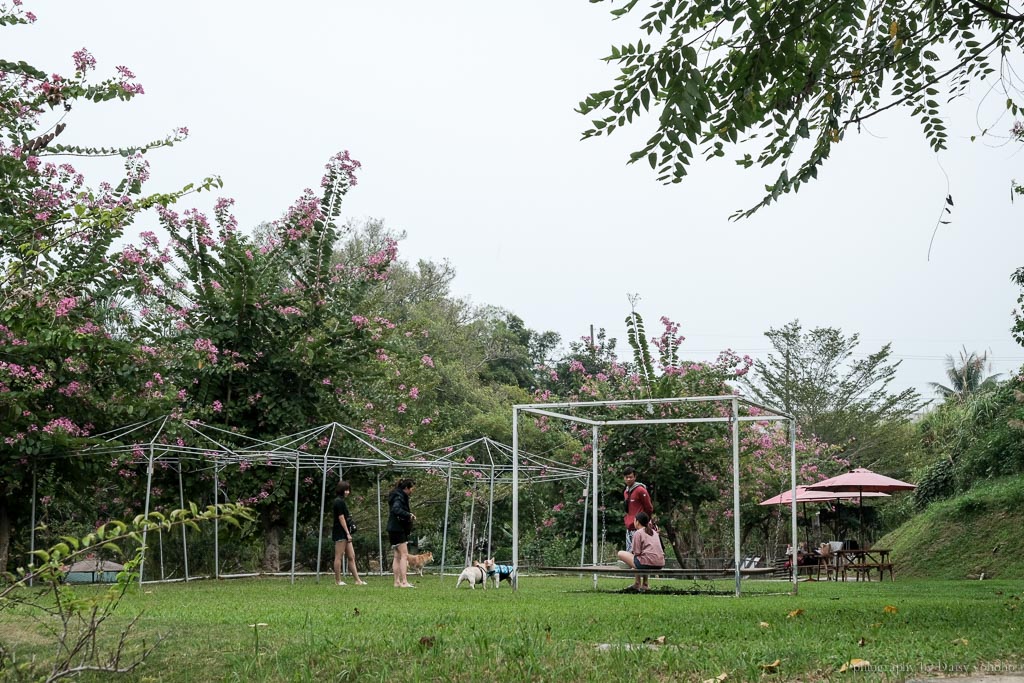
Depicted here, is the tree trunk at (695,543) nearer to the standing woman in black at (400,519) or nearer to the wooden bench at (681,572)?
the standing woman in black at (400,519)

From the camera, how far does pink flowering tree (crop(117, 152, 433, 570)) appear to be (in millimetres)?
19203

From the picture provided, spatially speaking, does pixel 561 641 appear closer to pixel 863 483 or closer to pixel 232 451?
pixel 232 451

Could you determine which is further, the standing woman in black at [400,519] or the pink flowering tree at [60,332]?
the standing woman in black at [400,519]

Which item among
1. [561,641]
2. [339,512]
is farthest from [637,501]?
[561,641]

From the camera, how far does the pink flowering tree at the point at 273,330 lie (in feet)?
63.0

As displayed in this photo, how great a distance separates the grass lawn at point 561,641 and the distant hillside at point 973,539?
425 inches

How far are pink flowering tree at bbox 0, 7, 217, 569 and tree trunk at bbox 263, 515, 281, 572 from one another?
4594 mm

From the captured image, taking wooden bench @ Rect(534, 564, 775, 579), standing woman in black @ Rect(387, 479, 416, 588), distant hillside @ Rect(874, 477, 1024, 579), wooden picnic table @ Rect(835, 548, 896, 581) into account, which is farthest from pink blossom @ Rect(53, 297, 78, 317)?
distant hillside @ Rect(874, 477, 1024, 579)

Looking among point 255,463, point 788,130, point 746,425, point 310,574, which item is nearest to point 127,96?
point 788,130

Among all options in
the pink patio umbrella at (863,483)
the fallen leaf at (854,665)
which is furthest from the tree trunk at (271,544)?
the fallen leaf at (854,665)

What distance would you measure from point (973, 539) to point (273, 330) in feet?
48.3

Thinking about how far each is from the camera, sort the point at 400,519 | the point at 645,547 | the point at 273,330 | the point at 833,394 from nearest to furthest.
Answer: the point at 645,547
the point at 400,519
the point at 273,330
the point at 833,394

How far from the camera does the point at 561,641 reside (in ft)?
21.5

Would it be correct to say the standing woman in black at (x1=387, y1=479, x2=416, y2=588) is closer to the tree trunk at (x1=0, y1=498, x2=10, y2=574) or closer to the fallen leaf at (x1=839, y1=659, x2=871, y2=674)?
the tree trunk at (x1=0, y1=498, x2=10, y2=574)
